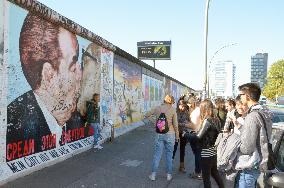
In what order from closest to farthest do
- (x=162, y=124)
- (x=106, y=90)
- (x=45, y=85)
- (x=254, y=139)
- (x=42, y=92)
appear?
(x=254, y=139) → (x=162, y=124) → (x=42, y=92) → (x=45, y=85) → (x=106, y=90)

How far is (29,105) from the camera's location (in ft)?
A: 27.1

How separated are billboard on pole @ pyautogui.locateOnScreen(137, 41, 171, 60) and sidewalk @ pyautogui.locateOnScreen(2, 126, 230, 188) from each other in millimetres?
40953

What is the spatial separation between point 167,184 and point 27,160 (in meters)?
2.84

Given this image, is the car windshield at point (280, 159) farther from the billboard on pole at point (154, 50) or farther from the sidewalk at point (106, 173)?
the billboard on pole at point (154, 50)

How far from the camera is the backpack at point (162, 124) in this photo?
7902 mm

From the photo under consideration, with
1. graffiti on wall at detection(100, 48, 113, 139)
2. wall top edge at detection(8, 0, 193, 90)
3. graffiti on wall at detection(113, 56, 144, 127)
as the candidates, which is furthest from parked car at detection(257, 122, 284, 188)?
graffiti on wall at detection(113, 56, 144, 127)

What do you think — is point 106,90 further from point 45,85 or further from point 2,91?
point 2,91

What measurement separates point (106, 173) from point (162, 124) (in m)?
1.71

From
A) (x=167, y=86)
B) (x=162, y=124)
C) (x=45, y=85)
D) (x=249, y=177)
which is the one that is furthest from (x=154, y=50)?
(x=249, y=177)

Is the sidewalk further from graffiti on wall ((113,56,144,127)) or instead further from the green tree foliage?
the green tree foliage

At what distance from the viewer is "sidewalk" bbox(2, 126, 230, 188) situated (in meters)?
7.48

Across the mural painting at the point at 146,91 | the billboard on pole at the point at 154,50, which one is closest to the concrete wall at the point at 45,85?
the mural painting at the point at 146,91

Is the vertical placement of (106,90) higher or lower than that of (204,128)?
higher

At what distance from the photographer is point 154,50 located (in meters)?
52.5
